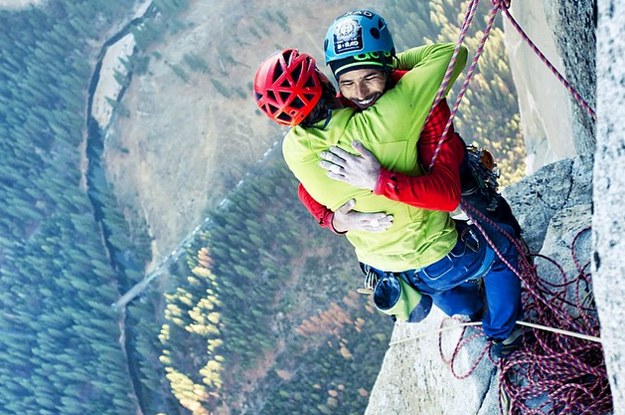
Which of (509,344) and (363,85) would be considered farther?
(509,344)

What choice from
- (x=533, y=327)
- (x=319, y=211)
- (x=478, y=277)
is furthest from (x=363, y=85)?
(x=533, y=327)

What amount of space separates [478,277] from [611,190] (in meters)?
1.67

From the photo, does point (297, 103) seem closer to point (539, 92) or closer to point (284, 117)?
point (284, 117)

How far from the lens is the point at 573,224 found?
3760 mm

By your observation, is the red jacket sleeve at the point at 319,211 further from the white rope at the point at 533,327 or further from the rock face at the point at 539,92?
the rock face at the point at 539,92

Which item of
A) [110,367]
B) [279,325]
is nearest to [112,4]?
[110,367]

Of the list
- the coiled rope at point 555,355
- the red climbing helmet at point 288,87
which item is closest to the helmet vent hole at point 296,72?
the red climbing helmet at point 288,87

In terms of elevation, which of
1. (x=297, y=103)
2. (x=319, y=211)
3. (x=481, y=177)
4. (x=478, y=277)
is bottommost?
(x=478, y=277)

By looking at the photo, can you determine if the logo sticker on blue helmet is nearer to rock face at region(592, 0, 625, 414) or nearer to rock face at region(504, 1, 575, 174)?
rock face at region(592, 0, 625, 414)

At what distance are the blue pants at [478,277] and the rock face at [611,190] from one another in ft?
4.40

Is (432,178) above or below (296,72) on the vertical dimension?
below

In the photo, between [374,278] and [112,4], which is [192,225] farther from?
[374,278]

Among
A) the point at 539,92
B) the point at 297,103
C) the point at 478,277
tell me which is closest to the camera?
the point at 297,103

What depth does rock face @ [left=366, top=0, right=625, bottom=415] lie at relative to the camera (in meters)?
1.48
